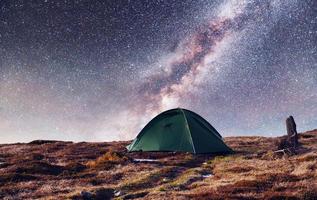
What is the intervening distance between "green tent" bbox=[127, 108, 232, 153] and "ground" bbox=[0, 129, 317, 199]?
3.59 ft

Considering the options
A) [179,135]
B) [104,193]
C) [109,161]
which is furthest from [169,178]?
[179,135]

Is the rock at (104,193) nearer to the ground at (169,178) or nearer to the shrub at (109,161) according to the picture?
the ground at (169,178)

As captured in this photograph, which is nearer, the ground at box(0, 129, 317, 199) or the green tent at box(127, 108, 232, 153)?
the ground at box(0, 129, 317, 199)

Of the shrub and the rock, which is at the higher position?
the shrub

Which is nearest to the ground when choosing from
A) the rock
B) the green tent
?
the rock

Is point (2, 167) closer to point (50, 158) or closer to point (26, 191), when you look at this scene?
point (50, 158)

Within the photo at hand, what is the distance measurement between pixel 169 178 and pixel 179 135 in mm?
10303

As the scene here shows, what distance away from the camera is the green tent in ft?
104

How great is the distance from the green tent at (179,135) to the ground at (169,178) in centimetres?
109

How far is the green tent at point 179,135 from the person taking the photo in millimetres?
31719

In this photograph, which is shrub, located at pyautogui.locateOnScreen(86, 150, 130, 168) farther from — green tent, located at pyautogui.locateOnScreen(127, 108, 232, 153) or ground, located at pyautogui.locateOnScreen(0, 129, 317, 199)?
green tent, located at pyautogui.locateOnScreen(127, 108, 232, 153)

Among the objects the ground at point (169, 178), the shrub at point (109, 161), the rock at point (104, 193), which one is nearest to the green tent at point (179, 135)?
the ground at point (169, 178)

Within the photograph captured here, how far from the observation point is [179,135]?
1277 inches

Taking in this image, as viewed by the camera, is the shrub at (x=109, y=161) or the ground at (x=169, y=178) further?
the shrub at (x=109, y=161)
